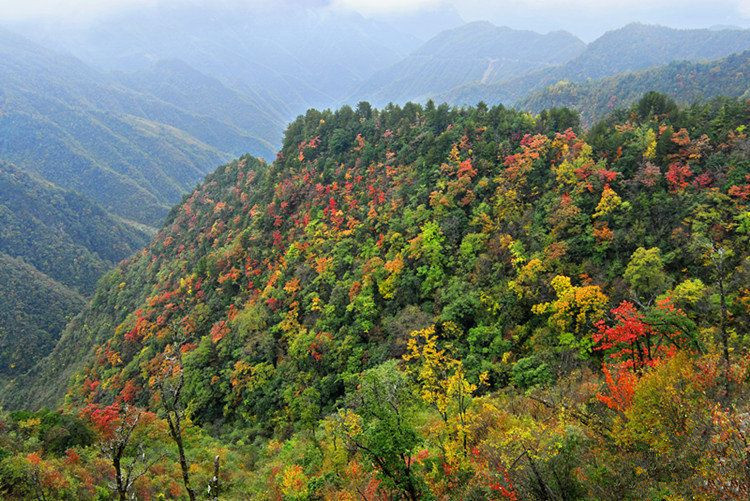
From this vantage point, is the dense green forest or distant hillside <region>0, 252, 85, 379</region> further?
distant hillside <region>0, 252, 85, 379</region>

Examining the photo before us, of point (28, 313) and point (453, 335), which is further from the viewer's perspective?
point (28, 313)

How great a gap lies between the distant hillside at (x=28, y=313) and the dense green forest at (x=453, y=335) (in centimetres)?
7750

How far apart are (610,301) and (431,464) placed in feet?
58.8

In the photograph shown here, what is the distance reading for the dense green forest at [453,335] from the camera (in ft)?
54.1

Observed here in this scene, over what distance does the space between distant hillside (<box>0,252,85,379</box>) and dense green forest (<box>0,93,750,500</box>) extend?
7750cm

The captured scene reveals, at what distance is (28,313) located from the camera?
140500 millimetres

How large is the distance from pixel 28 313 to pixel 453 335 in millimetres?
155653

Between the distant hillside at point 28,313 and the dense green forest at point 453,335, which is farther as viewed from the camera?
the distant hillside at point 28,313

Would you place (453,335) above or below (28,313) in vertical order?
above

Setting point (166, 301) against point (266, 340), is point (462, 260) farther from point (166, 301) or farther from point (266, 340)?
point (166, 301)

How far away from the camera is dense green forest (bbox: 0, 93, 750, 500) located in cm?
1648

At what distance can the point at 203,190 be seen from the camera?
105625 mm

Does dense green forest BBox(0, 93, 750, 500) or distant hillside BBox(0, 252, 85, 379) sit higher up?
dense green forest BBox(0, 93, 750, 500)

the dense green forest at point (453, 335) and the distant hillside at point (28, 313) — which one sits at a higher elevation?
the dense green forest at point (453, 335)
